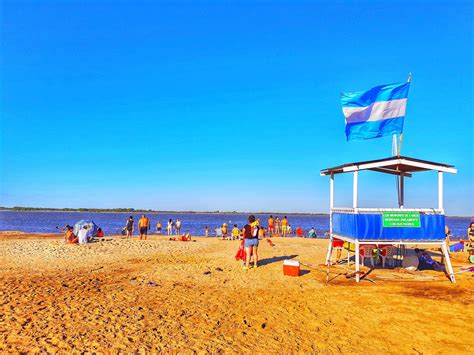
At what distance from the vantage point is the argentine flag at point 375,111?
11.3 metres

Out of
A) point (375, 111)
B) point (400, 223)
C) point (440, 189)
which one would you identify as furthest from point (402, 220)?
point (375, 111)

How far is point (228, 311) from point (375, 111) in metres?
8.28

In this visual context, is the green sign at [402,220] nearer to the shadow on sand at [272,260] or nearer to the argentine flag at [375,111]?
the argentine flag at [375,111]

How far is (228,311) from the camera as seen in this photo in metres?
7.57

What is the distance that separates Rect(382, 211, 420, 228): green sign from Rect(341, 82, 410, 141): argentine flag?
108 inches

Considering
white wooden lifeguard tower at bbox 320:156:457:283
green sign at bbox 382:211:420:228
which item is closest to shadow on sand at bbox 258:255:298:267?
white wooden lifeguard tower at bbox 320:156:457:283

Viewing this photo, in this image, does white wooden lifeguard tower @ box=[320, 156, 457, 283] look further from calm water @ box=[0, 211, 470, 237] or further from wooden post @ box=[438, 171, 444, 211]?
calm water @ box=[0, 211, 470, 237]

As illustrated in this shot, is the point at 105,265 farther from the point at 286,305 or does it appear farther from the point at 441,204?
the point at 441,204

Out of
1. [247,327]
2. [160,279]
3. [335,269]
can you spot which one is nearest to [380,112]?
[335,269]

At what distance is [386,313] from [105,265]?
10697 mm

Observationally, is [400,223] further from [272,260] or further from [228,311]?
[228,311]

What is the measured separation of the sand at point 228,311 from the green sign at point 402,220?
1797 mm

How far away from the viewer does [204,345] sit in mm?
5656

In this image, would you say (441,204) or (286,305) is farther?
(441,204)
